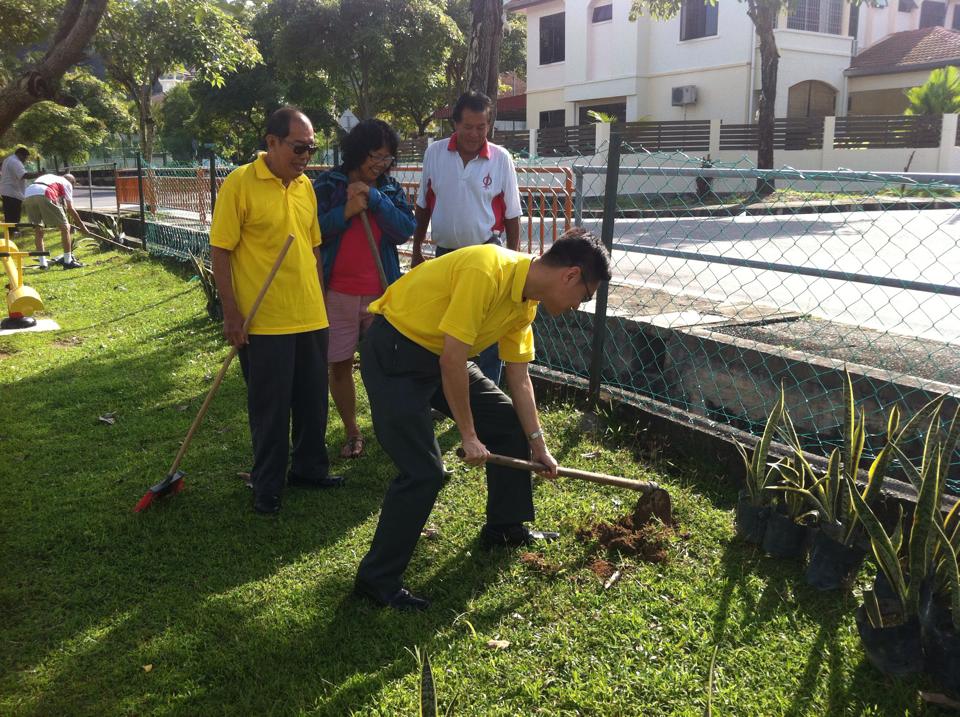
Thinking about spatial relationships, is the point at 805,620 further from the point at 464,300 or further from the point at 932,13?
the point at 932,13

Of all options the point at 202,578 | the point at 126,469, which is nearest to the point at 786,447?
the point at 202,578

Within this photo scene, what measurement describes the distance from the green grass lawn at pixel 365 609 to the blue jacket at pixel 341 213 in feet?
3.88

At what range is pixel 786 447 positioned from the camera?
13.2 ft

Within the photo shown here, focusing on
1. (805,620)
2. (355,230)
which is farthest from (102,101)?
(805,620)

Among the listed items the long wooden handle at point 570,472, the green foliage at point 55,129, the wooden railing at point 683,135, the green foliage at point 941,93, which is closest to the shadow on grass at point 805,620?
the long wooden handle at point 570,472

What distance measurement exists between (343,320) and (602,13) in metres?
26.5

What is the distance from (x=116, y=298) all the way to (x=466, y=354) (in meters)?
8.37

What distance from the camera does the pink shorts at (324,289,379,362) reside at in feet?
14.6

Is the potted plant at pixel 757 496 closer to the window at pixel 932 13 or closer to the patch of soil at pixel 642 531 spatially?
the patch of soil at pixel 642 531

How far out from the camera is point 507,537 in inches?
143

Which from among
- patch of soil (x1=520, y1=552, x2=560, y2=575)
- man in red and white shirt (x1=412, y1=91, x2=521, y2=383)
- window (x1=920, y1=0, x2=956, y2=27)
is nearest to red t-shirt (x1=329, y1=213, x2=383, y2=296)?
man in red and white shirt (x1=412, y1=91, x2=521, y2=383)

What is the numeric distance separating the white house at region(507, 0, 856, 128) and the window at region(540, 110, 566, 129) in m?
0.53

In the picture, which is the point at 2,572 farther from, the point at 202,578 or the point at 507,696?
the point at 507,696

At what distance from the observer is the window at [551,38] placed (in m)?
30.2
